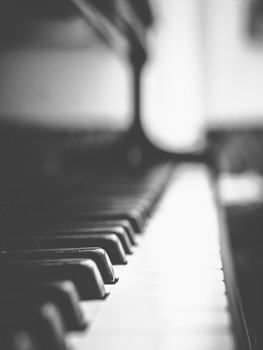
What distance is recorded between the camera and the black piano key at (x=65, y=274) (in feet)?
1.95

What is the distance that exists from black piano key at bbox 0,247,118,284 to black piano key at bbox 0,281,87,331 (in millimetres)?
133

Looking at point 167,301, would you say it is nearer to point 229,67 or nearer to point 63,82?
point 63,82

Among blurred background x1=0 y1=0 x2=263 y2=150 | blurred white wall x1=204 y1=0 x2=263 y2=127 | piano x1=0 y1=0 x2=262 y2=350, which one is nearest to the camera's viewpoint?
piano x1=0 y1=0 x2=262 y2=350

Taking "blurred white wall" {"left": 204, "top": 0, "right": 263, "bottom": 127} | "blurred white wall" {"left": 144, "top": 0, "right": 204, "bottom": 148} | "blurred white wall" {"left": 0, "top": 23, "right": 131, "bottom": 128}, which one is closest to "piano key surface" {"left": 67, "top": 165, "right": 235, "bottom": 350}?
"blurred white wall" {"left": 0, "top": 23, "right": 131, "bottom": 128}

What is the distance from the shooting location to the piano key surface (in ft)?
1.52

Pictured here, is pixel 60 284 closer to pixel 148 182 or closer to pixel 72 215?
pixel 72 215

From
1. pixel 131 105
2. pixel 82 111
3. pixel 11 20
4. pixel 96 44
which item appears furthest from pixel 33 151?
pixel 131 105

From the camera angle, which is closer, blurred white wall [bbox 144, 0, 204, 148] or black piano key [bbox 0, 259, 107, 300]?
A: black piano key [bbox 0, 259, 107, 300]

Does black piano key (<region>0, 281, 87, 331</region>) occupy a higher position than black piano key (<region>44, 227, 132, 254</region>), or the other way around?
black piano key (<region>0, 281, 87, 331</region>)

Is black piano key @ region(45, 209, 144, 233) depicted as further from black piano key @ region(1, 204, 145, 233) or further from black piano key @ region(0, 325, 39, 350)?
black piano key @ region(0, 325, 39, 350)

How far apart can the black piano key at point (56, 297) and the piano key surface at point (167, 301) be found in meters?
0.02

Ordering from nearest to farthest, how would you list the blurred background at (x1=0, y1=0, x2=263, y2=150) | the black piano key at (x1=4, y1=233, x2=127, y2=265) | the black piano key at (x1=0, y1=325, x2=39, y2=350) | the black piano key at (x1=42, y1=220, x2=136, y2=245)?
the black piano key at (x1=0, y1=325, x2=39, y2=350), the black piano key at (x1=4, y1=233, x2=127, y2=265), the black piano key at (x1=42, y1=220, x2=136, y2=245), the blurred background at (x1=0, y1=0, x2=263, y2=150)

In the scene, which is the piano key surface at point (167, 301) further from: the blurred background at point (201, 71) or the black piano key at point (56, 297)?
the blurred background at point (201, 71)

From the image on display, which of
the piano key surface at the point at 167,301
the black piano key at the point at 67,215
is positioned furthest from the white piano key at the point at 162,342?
the black piano key at the point at 67,215
